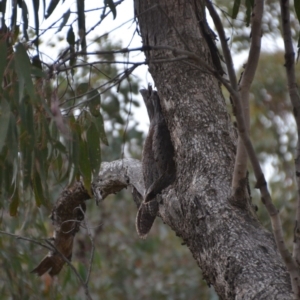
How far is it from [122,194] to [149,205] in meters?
2.83

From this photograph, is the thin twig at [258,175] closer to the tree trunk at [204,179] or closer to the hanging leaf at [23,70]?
the tree trunk at [204,179]

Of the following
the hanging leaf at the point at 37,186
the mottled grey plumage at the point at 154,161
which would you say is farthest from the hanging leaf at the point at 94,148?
the mottled grey plumage at the point at 154,161

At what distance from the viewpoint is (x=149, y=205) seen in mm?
2330

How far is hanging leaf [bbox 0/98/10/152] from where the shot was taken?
1554 mm

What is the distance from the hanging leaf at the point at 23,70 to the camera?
1.51 meters

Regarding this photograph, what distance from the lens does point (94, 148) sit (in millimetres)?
2027

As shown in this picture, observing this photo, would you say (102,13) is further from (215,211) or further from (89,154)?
(215,211)

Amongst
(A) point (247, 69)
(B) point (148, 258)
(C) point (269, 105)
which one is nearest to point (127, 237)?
(B) point (148, 258)

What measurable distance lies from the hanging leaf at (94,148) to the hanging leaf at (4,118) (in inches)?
17.1

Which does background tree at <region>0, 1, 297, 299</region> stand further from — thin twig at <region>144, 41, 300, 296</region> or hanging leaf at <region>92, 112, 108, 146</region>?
thin twig at <region>144, 41, 300, 296</region>

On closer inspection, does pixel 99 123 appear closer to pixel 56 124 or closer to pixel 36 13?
pixel 36 13

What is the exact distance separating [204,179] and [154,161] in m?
0.44

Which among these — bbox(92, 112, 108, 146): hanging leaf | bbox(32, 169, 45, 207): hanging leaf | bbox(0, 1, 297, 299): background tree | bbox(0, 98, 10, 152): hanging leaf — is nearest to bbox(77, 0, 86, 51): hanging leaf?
bbox(0, 1, 297, 299): background tree

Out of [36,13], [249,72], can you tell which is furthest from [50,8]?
[249,72]
